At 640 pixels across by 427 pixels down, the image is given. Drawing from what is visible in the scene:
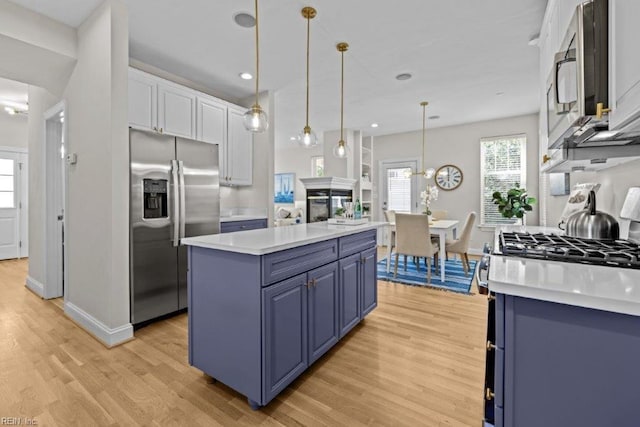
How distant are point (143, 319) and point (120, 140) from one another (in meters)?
1.57

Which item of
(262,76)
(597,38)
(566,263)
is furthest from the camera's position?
(262,76)

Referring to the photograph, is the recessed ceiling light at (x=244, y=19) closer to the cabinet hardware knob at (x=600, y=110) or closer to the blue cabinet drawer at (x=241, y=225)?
the blue cabinet drawer at (x=241, y=225)

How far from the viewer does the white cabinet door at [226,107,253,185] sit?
4.03 m

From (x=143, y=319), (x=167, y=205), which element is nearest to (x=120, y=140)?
(x=167, y=205)

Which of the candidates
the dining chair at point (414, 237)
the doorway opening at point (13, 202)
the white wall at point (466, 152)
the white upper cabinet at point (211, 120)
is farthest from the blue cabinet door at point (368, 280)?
the doorway opening at point (13, 202)

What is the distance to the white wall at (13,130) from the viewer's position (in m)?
5.49

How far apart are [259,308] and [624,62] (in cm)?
169

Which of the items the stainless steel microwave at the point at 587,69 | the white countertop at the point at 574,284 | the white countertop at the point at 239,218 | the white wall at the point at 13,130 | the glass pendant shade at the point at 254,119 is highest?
the white wall at the point at 13,130

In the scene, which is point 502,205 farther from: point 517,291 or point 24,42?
point 24,42

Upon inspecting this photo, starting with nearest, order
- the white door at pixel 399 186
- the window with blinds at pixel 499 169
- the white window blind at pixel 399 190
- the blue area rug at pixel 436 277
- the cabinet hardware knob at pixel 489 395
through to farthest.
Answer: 1. the cabinet hardware knob at pixel 489 395
2. the blue area rug at pixel 436 277
3. the window with blinds at pixel 499 169
4. the white door at pixel 399 186
5. the white window blind at pixel 399 190

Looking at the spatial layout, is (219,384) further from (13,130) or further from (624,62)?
(13,130)

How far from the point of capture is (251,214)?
171 inches

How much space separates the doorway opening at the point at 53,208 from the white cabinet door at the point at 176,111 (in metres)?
1.31

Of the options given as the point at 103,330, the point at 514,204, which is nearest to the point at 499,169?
the point at 514,204
